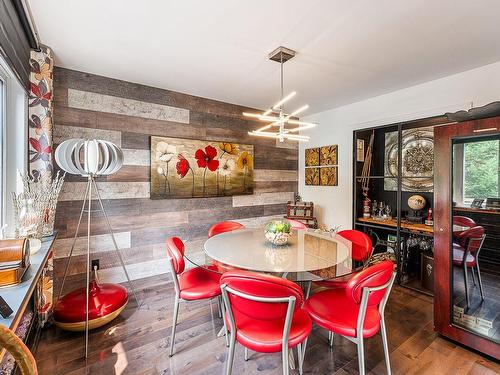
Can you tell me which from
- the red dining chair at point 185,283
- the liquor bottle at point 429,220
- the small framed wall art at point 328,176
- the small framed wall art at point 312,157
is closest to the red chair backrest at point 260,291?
the red dining chair at point 185,283

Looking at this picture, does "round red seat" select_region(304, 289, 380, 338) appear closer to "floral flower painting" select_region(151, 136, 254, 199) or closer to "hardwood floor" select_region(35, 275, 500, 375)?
"hardwood floor" select_region(35, 275, 500, 375)

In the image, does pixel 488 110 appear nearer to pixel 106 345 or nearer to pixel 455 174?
pixel 455 174

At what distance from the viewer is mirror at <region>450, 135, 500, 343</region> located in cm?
192

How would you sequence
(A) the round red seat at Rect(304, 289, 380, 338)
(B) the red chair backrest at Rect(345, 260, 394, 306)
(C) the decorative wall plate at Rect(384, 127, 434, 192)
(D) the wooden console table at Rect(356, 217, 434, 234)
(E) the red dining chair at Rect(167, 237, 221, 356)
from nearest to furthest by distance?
1. (B) the red chair backrest at Rect(345, 260, 394, 306)
2. (A) the round red seat at Rect(304, 289, 380, 338)
3. (E) the red dining chair at Rect(167, 237, 221, 356)
4. (D) the wooden console table at Rect(356, 217, 434, 234)
5. (C) the decorative wall plate at Rect(384, 127, 434, 192)

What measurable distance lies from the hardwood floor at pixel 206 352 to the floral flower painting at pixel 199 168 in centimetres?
150

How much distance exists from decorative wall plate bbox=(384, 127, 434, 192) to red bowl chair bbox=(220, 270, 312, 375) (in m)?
2.60

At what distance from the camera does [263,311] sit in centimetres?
138

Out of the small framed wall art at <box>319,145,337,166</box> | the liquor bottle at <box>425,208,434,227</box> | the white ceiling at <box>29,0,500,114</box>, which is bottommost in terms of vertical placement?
the liquor bottle at <box>425,208,434,227</box>

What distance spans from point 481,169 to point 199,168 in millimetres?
2936

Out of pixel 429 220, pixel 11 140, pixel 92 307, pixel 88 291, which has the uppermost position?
pixel 11 140

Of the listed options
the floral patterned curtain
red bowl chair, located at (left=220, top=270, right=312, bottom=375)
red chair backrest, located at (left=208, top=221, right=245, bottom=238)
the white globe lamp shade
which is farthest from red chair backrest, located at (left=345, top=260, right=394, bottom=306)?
the floral patterned curtain

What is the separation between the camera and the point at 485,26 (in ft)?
6.10

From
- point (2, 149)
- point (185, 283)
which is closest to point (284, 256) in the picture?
point (185, 283)

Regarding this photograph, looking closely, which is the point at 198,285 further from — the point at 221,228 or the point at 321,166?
the point at 321,166
